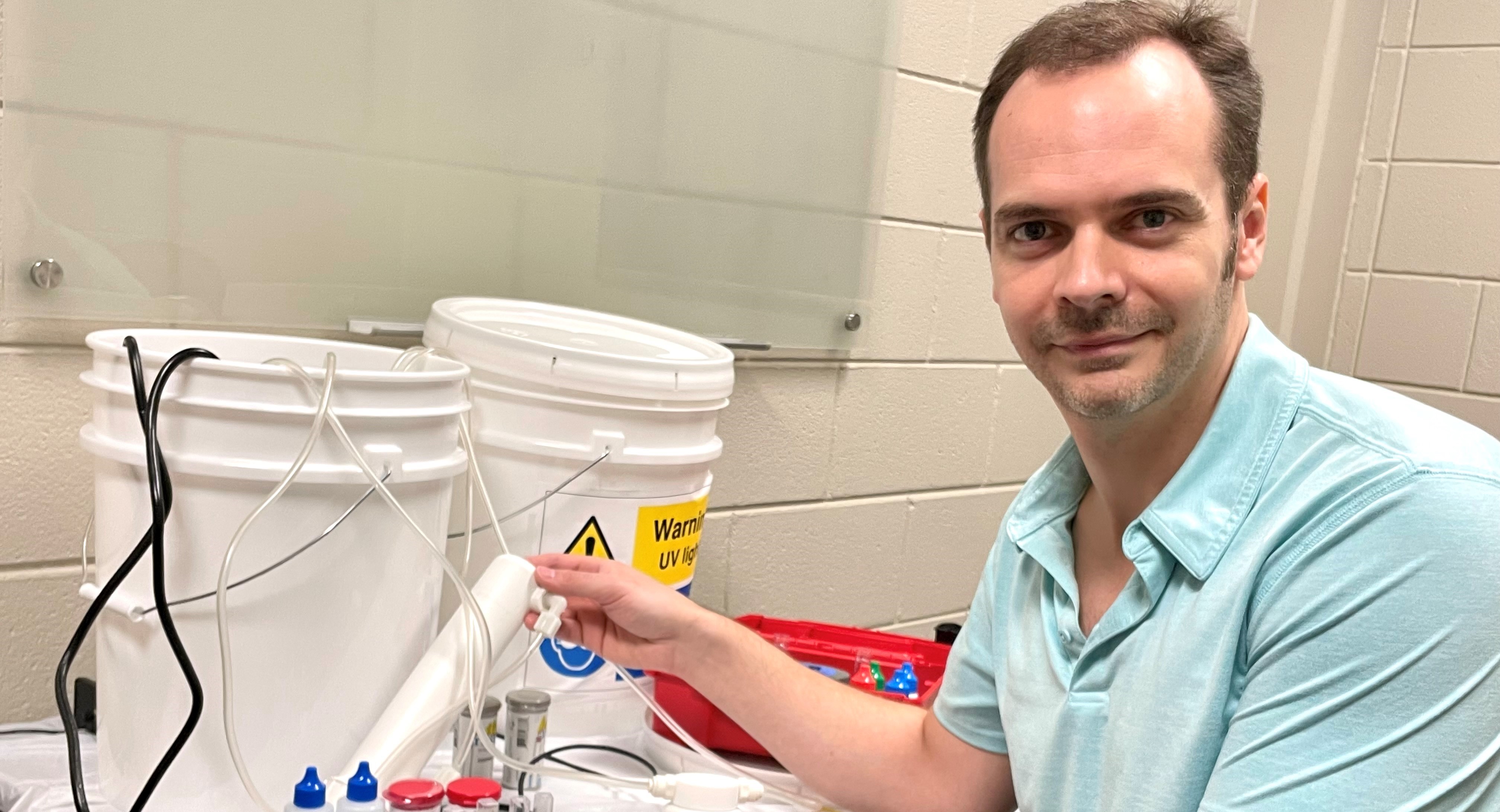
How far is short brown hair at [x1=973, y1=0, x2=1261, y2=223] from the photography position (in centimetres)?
98

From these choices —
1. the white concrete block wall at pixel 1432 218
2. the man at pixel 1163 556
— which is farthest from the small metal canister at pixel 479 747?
the white concrete block wall at pixel 1432 218

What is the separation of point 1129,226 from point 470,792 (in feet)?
2.20

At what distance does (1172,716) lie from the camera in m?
0.87

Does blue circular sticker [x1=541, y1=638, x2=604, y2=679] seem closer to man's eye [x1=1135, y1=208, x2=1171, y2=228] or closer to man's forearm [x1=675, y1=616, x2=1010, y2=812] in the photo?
man's forearm [x1=675, y1=616, x2=1010, y2=812]

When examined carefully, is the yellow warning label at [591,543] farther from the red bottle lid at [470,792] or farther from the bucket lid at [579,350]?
the red bottle lid at [470,792]

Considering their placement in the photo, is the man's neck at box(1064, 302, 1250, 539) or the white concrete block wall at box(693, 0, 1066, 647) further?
the white concrete block wall at box(693, 0, 1066, 647)

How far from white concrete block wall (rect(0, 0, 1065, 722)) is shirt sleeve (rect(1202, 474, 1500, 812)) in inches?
35.3

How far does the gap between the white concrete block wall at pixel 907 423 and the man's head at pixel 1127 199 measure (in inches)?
25.0

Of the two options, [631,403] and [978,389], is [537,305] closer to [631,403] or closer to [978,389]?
[631,403]

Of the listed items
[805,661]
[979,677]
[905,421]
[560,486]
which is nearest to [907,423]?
[905,421]

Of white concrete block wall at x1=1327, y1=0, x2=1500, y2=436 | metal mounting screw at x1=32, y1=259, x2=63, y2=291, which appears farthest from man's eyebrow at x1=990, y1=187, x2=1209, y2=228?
white concrete block wall at x1=1327, y1=0, x2=1500, y2=436

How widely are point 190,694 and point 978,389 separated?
1.47m

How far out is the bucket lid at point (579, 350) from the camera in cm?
106

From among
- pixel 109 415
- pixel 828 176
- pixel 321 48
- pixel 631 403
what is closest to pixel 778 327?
pixel 828 176
